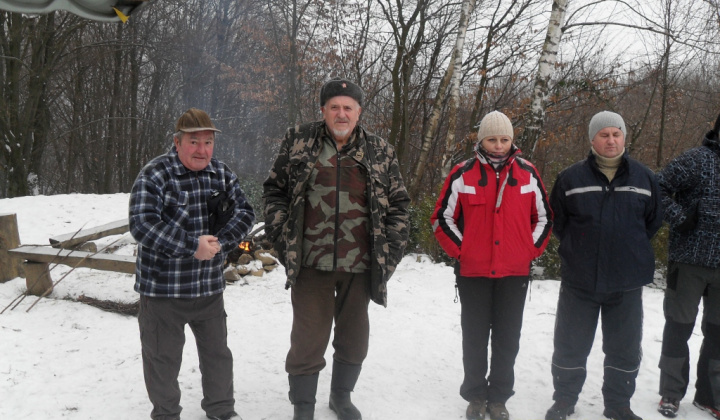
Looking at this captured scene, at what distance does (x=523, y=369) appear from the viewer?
383 cm

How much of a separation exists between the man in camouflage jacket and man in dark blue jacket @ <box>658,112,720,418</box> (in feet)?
5.82

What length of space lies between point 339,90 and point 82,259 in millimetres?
3722

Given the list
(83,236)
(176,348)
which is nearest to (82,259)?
(83,236)

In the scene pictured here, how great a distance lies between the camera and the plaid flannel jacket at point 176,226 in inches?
98.9

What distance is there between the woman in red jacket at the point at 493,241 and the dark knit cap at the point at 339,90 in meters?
0.80

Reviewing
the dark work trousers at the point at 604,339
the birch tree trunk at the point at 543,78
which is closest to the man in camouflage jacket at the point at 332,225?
the dark work trousers at the point at 604,339

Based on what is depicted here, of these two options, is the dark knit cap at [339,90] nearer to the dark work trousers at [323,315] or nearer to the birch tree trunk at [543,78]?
the dark work trousers at [323,315]

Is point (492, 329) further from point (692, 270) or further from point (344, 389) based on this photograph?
point (692, 270)

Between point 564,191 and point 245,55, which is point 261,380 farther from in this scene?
point 245,55

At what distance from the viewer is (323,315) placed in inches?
111

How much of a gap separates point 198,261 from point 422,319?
2.82 meters

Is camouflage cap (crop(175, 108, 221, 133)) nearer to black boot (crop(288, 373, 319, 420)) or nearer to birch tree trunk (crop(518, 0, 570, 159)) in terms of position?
black boot (crop(288, 373, 319, 420))

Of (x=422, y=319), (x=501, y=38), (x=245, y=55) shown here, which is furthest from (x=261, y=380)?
(x=245, y=55)

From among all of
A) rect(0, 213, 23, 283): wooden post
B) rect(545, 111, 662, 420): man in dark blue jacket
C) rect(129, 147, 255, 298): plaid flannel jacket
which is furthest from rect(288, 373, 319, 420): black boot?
rect(0, 213, 23, 283): wooden post
